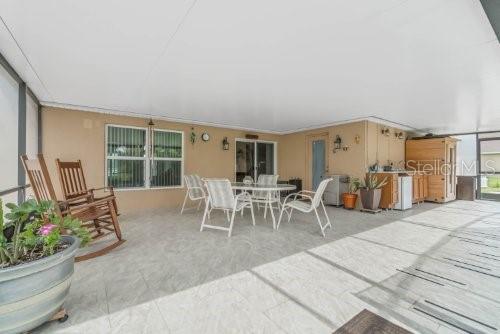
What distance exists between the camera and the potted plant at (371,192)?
222 inches

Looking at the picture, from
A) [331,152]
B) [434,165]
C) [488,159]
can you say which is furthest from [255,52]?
[488,159]

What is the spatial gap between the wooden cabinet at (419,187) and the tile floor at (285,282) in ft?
9.85

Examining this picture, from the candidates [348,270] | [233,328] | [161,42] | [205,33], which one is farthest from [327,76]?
[233,328]

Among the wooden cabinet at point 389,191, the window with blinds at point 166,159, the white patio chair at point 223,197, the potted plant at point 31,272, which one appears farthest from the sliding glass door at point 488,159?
the potted plant at point 31,272

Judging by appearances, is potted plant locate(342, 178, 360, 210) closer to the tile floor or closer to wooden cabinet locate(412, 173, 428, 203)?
wooden cabinet locate(412, 173, 428, 203)

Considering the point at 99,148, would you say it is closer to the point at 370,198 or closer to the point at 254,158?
the point at 254,158

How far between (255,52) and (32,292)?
9.02 feet

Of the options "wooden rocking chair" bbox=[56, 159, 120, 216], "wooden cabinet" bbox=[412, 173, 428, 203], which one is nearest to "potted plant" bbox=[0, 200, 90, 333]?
"wooden rocking chair" bbox=[56, 159, 120, 216]

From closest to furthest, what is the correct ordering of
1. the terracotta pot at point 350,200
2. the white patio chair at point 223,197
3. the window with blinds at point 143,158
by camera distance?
the white patio chair at point 223,197
the window with blinds at point 143,158
the terracotta pot at point 350,200

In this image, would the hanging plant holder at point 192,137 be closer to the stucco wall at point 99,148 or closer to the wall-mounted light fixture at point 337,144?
the stucco wall at point 99,148

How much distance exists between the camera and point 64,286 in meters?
1.60

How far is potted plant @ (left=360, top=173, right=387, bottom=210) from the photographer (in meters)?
5.64

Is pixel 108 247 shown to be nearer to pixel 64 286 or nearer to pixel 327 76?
pixel 64 286

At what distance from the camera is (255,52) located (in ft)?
8.75
